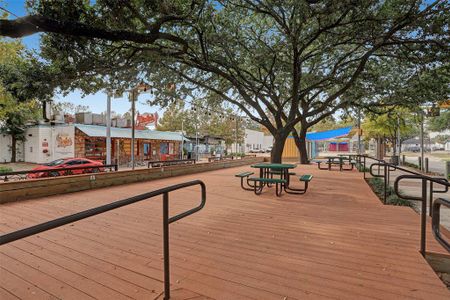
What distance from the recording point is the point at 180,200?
20.9ft

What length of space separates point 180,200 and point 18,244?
3.34m

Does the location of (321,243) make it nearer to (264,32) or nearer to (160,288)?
(160,288)

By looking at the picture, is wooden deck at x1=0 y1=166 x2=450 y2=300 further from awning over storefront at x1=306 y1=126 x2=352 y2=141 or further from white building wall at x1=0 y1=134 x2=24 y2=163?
white building wall at x1=0 y1=134 x2=24 y2=163

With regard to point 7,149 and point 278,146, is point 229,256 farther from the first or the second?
point 7,149

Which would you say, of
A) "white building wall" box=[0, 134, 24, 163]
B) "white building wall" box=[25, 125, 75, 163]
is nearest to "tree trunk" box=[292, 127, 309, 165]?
"white building wall" box=[25, 125, 75, 163]

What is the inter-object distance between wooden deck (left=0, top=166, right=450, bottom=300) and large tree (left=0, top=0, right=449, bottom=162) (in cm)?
351

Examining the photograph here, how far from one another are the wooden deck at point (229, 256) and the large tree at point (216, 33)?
11.5ft

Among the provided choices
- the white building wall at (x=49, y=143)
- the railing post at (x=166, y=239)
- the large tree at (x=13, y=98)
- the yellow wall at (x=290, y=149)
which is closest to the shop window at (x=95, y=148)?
the white building wall at (x=49, y=143)

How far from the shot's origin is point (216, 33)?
29.5 feet

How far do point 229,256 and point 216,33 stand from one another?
792 centimetres

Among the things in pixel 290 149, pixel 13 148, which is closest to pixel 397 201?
pixel 290 149

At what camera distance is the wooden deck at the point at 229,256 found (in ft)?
8.09

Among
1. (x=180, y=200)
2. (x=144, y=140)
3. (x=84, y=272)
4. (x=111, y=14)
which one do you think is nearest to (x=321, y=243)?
(x=84, y=272)

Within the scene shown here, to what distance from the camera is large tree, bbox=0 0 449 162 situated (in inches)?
222
